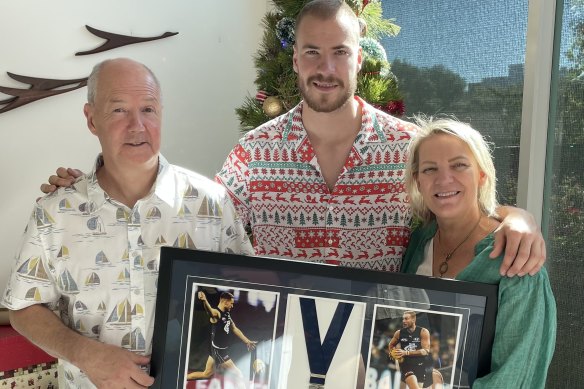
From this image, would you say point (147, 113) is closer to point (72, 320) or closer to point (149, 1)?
point (72, 320)

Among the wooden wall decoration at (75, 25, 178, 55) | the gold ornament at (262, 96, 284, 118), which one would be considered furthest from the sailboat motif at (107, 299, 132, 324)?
the wooden wall decoration at (75, 25, 178, 55)

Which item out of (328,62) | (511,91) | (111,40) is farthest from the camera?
(111,40)

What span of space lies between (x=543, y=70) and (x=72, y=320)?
6.66ft

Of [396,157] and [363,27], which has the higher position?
[363,27]

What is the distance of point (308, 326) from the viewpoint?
4.68 ft

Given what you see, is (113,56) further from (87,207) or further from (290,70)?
(87,207)

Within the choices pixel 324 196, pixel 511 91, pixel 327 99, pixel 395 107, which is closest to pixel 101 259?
pixel 324 196

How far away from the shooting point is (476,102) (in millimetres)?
2916

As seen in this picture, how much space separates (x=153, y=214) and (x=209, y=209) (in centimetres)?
15

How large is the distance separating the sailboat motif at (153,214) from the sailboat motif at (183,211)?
52 millimetres

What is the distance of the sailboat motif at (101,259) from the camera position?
5.08 ft

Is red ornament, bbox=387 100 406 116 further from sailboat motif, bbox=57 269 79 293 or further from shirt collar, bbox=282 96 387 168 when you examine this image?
sailboat motif, bbox=57 269 79 293

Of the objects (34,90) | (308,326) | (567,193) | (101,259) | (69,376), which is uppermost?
(34,90)

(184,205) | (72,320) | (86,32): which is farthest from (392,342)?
(86,32)
